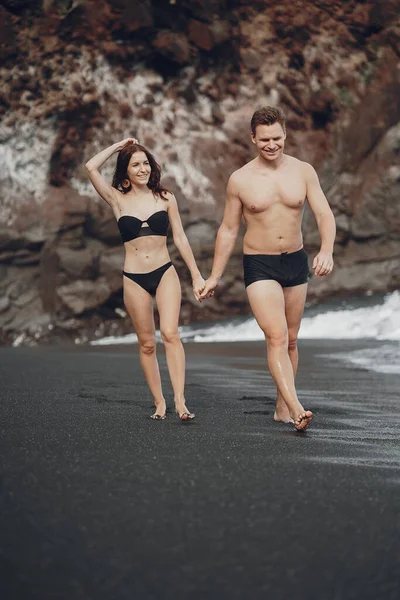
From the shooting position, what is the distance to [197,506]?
331 cm

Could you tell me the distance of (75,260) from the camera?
1664 centimetres

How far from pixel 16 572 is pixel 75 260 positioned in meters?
14.1

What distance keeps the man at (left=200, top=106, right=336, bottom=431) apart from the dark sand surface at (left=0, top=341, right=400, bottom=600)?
66 centimetres

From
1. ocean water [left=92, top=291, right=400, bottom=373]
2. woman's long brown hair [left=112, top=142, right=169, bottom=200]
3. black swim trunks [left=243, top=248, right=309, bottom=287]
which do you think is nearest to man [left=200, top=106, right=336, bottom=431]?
black swim trunks [left=243, top=248, right=309, bottom=287]

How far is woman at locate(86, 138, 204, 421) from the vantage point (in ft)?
→ 20.2

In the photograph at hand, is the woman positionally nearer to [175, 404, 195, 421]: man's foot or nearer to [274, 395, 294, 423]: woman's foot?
[175, 404, 195, 421]: man's foot

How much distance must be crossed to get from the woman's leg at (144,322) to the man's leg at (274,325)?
822 mm

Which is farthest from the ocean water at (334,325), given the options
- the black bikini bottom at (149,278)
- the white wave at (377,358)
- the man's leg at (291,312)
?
the black bikini bottom at (149,278)

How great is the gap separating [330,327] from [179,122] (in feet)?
16.1

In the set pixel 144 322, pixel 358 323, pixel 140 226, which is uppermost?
pixel 140 226

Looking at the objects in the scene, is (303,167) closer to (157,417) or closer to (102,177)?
(102,177)

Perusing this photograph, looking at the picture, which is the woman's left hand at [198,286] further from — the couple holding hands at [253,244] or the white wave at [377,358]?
the white wave at [377,358]

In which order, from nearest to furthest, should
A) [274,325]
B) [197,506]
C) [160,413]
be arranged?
[197,506], [274,325], [160,413]

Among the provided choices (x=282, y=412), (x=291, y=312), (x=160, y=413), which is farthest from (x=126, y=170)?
(x=282, y=412)
